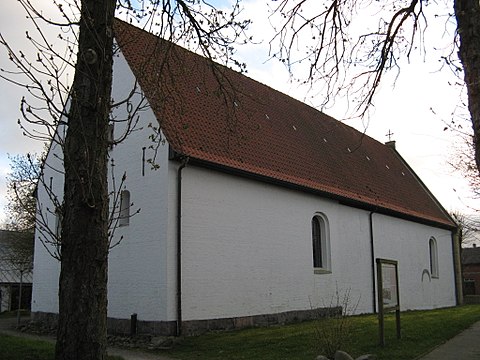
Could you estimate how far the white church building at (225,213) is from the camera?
1373 cm

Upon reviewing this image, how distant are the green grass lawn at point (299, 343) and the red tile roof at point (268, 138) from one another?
14.0ft

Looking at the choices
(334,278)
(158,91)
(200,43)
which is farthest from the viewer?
(334,278)

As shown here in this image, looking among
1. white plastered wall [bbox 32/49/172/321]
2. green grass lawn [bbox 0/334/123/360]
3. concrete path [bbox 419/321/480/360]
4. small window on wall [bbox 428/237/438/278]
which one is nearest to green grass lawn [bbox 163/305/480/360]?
concrete path [bbox 419/321/480/360]

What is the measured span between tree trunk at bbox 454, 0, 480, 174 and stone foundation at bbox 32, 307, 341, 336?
8950 mm

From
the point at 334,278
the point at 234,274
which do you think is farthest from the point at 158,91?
the point at 334,278

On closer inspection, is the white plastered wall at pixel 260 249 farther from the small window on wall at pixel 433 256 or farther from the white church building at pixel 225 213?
the small window on wall at pixel 433 256

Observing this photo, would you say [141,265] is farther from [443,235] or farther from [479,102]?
[443,235]

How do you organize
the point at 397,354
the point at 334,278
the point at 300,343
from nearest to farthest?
the point at 397,354, the point at 300,343, the point at 334,278

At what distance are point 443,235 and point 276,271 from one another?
1644 centimetres

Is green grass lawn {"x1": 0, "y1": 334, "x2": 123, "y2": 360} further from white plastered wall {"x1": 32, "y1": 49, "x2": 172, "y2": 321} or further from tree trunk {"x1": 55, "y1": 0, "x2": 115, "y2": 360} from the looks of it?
tree trunk {"x1": 55, "y1": 0, "x2": 115, "y2": 360}

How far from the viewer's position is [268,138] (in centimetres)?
1881

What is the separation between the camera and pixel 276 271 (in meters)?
16.5

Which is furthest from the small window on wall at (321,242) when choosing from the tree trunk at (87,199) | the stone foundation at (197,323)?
the tree trunk at (87,199)

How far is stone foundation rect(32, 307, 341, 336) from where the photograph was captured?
43.7 ft
